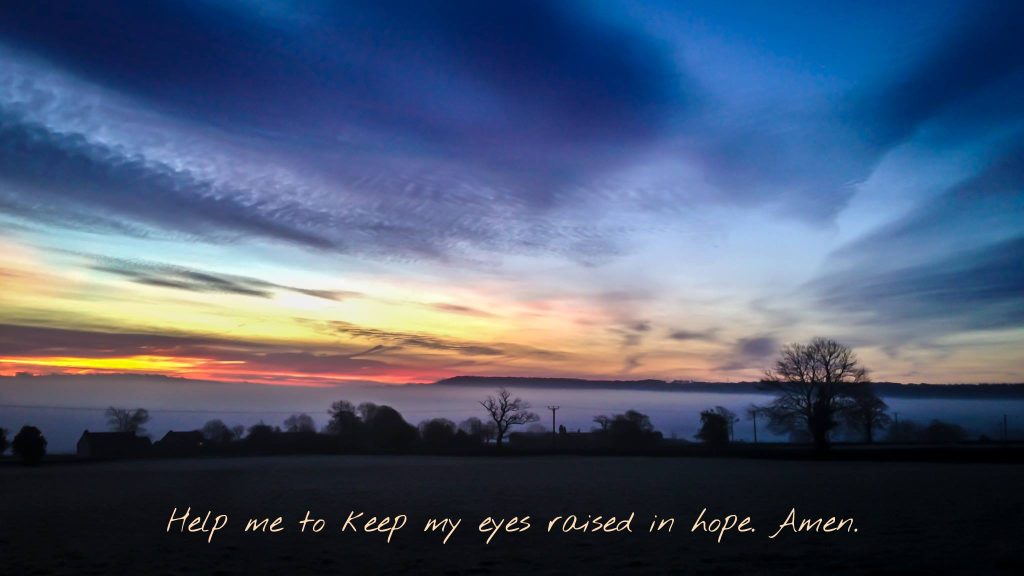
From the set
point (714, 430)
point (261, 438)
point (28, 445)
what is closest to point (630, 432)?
point (714, 430)

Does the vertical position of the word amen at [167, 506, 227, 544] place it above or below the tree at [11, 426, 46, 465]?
above

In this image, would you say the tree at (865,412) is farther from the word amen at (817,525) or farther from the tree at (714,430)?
the word amen at (817,525)

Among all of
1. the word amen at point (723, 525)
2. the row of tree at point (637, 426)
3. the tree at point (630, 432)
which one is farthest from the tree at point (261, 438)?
the word amen at point (723, 525)

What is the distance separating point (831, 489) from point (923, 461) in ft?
131

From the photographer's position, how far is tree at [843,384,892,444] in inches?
3334

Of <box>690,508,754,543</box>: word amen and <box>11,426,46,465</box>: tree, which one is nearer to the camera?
<box>690,508,754,543</box>: word amen

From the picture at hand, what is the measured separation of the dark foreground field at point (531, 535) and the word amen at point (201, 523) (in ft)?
1.46

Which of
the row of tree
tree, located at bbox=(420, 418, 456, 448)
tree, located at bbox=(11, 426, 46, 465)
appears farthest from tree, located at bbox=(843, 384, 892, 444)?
tree, located at bbox=(11, 426, 46, 465)

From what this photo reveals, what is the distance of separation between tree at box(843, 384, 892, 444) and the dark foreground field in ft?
169

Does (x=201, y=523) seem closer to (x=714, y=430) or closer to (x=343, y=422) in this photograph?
(x=714, y=430)

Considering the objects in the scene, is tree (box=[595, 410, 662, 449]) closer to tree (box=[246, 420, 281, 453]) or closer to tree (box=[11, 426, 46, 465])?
tree (box=[246, 420, 281, 453])

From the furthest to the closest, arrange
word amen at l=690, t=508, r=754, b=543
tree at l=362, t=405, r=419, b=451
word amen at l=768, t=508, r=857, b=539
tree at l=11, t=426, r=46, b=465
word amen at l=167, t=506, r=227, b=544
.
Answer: tree at l=362, t=405, r=419, b=451 → tree at l=11, t=426, r=46, b=465 → word amen at l=167, t=506, r=227, b=544 → word amen at l=690, t=508, r=754, b=543 → word amen at l=768, t=508, r=857, b=539

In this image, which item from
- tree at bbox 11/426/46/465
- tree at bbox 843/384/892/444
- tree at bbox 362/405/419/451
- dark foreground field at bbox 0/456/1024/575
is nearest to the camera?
dark foreground field at bbox 0/456/1024/575

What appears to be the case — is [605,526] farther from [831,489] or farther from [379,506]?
[831,489]
